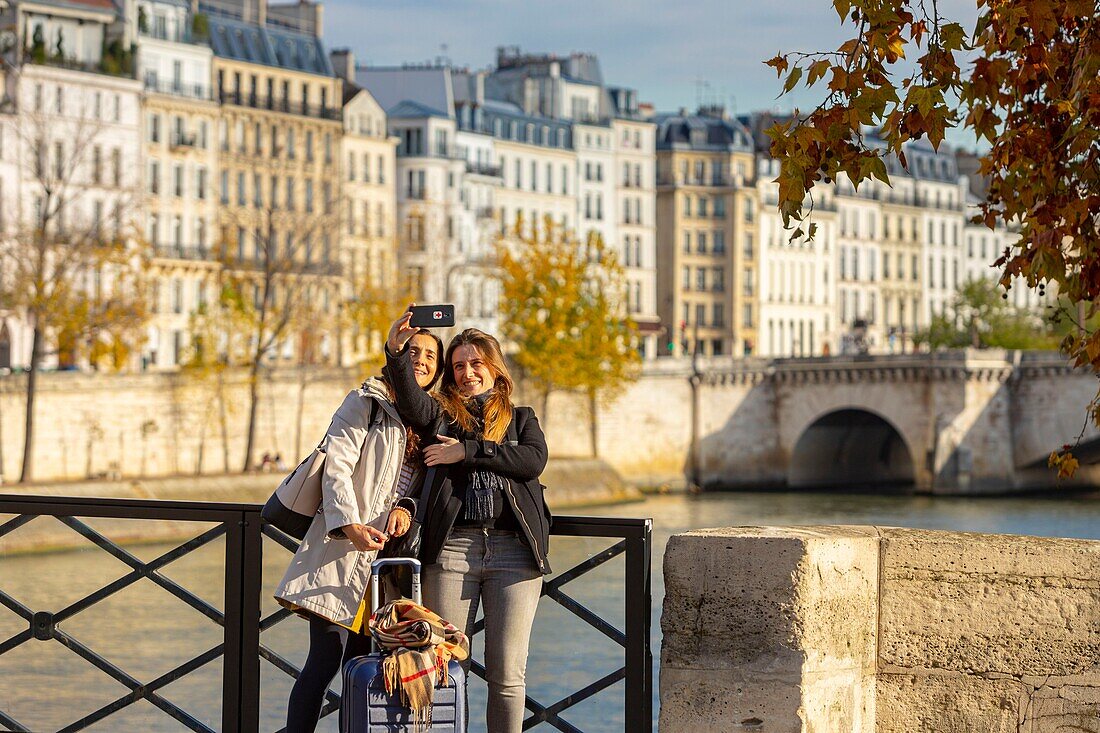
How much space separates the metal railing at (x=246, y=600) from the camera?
19.4ft

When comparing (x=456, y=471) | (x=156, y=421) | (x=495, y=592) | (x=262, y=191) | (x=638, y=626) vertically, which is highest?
(x=262, y=191)

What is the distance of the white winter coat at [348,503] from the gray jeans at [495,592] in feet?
0.70

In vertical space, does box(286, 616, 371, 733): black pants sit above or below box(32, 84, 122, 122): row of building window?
below

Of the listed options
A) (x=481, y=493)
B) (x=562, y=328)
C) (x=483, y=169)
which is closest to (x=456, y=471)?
(x=481, y=493)

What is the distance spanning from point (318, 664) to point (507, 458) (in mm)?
785

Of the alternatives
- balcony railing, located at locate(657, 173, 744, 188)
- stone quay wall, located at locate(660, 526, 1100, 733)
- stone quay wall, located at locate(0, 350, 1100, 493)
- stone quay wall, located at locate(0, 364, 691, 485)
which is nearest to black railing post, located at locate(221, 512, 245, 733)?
stone quay wall, located at locate(660, 526, 1100, 733)

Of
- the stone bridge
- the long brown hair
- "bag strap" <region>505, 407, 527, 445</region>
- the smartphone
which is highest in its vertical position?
the smartphone

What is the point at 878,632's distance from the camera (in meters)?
5.98

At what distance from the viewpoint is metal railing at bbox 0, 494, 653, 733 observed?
591cm

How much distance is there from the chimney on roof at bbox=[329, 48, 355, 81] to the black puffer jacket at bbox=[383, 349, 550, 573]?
200 ft

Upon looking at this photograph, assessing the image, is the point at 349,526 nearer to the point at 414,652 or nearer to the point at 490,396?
the point at 414,652

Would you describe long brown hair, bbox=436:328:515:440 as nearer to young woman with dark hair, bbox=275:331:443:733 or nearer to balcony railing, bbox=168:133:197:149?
young woman with dark hair, bbox=275:331:443:733

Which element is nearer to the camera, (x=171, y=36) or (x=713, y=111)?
(x=171, y=36)

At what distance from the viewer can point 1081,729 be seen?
586 cm
